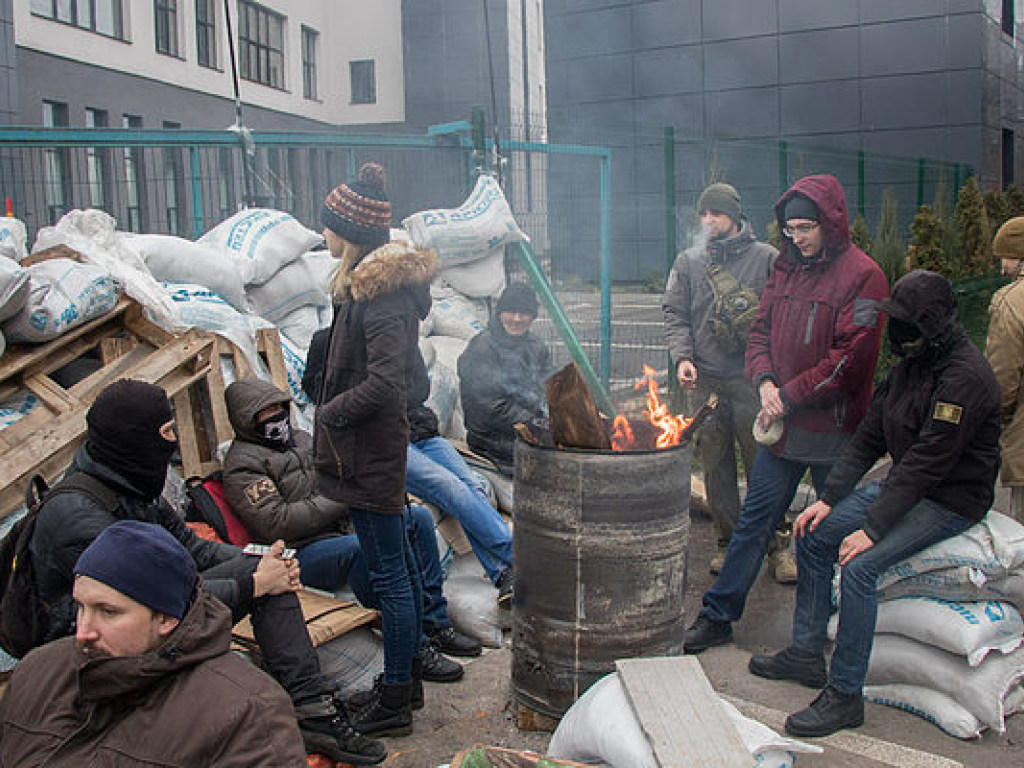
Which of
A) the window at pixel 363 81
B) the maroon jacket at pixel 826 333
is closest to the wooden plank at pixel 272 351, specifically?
the maroon jacket at pixel 826 333

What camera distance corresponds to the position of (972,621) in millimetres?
3623

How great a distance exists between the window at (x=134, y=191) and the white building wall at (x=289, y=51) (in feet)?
39.7

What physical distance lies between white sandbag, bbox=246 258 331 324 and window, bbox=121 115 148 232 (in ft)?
5.69

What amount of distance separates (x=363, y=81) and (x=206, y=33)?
8.32 m

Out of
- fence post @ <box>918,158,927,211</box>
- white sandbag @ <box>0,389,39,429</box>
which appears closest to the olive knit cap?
white sandbag @ <box>0,389,39,429</box>

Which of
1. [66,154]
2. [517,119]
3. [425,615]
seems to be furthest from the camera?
[517,119]

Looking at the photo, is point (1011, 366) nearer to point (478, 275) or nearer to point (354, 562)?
point (354, 562)

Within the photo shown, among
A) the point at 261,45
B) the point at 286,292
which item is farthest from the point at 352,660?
the point at 261,45

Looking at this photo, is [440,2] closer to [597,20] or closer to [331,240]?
[597,20]

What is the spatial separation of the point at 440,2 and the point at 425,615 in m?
28.7

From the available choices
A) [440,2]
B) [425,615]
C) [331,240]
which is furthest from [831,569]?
[440,2]

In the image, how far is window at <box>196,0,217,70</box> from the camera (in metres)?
24.0

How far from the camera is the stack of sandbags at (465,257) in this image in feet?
21.4

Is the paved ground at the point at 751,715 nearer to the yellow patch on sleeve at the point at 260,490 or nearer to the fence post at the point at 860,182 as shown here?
the yellow patch on sleeve at the point at 260,490
